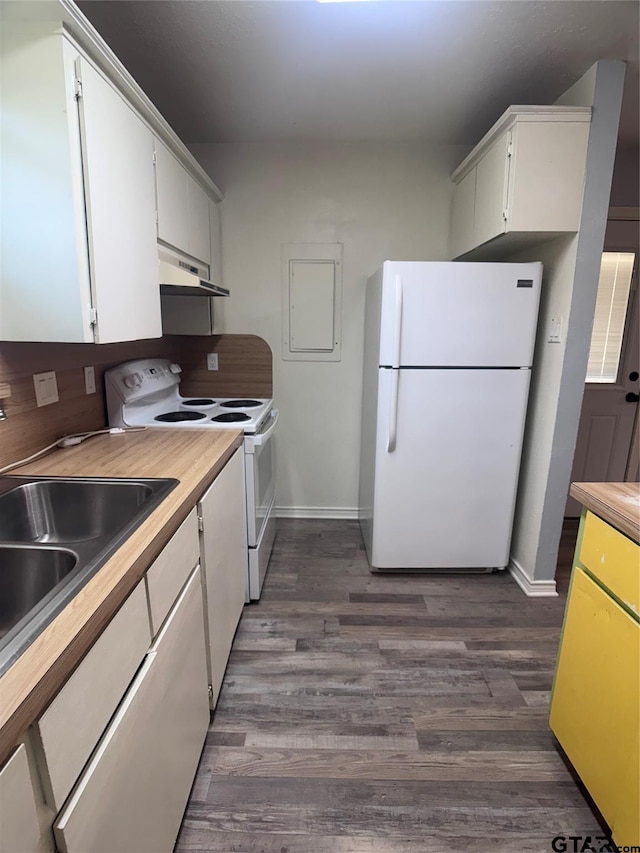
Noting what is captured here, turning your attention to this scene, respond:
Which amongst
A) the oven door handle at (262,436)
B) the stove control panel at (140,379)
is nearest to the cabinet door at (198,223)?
the stove control panel at (140,379)

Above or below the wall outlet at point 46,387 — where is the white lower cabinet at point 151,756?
below

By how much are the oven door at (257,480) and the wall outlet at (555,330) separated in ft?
4.98

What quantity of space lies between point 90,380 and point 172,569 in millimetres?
1147

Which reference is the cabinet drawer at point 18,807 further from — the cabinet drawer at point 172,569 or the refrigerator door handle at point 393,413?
the refrigerator door handle at point 393,413

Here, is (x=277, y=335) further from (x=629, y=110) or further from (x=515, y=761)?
(x=515, y=761)

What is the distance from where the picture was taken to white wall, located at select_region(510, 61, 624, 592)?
1.88 meters

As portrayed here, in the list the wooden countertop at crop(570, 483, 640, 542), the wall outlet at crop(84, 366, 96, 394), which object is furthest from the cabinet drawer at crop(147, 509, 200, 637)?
the wooden countertop at crop(570, 483, 640, 542)

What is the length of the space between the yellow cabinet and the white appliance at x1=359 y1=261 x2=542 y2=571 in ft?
3.33

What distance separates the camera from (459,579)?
2.47m

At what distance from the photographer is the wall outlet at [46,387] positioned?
150cm

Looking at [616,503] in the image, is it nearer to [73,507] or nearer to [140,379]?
[73,507]

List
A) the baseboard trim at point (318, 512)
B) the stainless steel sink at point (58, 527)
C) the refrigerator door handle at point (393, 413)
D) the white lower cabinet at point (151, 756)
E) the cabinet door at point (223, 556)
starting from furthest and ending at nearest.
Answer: the baseboard trim at point (318, 512) → the refrigerator door handle at point (393, 413) → the cabinet door at point (223, 556) → the stainless steel sink at point (58, 527) → the white lower cabinet at point (151, 756)

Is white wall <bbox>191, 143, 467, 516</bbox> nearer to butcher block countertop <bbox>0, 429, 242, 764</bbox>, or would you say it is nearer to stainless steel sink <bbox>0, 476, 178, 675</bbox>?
butcher block countertop <bbox>0, 429, 242, 764</bbox>

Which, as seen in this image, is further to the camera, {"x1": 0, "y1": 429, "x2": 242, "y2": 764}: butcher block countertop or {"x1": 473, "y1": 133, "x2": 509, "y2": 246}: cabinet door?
{"x1": 473, "y1": 133, "x2": 509, "y2": 246}: cabinet door
